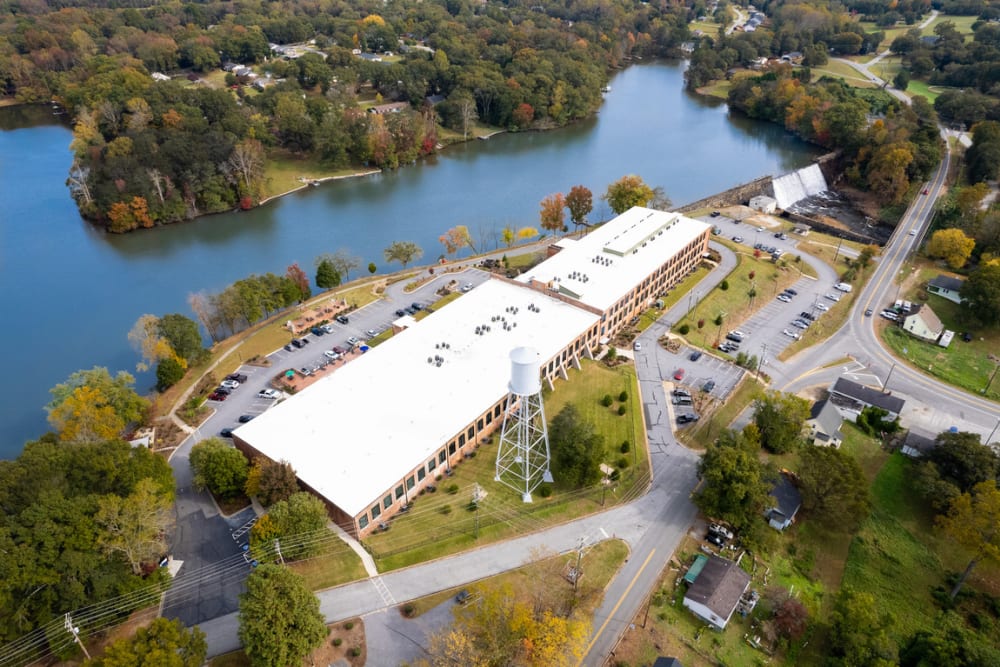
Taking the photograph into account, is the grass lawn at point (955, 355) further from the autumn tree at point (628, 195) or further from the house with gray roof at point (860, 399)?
the autumn tree at point (628, 195)

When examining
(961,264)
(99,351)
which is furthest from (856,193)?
(99,351)

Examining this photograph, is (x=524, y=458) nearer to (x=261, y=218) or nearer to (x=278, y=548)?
(x=278, y=548)

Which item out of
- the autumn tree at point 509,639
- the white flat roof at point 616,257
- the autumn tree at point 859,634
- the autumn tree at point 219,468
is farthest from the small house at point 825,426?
the autumn tree at point 219,468

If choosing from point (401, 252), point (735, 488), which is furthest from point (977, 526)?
point (401, 252)

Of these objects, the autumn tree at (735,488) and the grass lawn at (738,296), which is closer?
the autumn tree at (735,488)

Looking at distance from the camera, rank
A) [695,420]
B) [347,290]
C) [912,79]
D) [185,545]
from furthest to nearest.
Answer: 1. [912,79]
2. [347,290]
3. [695,420]
4. [185,545]

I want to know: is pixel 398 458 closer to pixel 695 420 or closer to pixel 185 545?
pixel 185 545

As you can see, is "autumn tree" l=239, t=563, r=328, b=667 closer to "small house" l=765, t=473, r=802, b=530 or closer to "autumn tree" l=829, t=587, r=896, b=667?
"autumn tree" l=829, t=587, r=896, b=667
